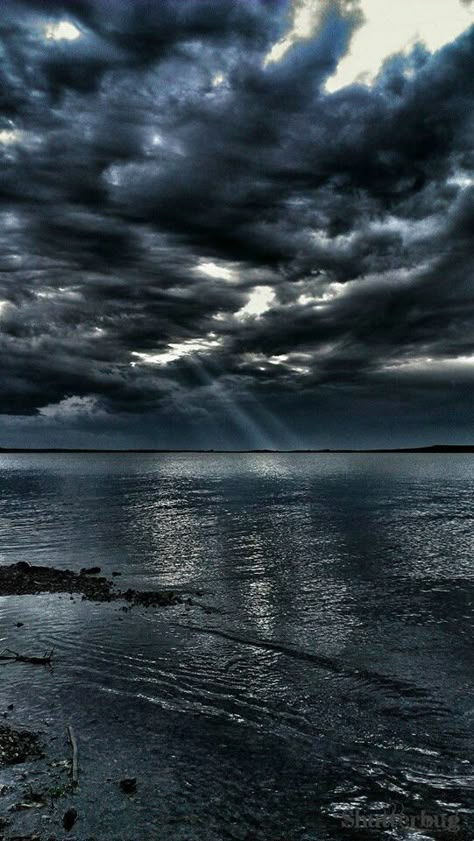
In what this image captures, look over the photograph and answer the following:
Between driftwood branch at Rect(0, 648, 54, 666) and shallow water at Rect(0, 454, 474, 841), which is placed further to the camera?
driftwood branch at Rect(0, 648, 54, 666)

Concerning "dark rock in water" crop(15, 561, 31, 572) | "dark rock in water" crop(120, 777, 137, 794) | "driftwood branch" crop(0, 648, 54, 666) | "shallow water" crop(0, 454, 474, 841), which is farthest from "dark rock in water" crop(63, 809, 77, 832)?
"dark rock in water" crop(15, 561, 31, 572)

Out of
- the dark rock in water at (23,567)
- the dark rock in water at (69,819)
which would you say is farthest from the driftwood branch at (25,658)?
the dark rock in water at (23,567)

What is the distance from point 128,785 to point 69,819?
1.67m

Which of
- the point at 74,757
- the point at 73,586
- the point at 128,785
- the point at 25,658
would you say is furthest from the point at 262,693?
the point at 73,586

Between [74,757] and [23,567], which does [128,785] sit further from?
[23,567]

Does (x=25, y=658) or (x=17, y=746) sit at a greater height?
(x=17, y=746)

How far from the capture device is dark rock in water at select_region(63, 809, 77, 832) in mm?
11030

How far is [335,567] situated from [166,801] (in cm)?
2882

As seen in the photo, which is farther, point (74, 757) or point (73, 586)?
point (73, 586)

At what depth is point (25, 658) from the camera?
20.5 metres

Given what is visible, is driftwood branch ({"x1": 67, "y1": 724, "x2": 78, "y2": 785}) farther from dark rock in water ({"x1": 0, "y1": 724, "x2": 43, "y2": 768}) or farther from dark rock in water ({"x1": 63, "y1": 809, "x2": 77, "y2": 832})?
dark rock in water ({"x1": 63, "y1": 809, "x2": 77, "y2": 832})

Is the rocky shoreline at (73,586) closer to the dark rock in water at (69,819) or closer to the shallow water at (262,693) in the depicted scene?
the shallow water at (262,693)

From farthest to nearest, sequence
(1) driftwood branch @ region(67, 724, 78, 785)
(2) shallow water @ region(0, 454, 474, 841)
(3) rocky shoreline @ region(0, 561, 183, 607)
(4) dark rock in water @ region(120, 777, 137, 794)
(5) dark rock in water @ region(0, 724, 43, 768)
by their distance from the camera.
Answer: (3) rocky shoreline @ region(0, 561, 183, 607) < (5) dark rock in water @ region(0, 724, 43, 768) < (1) driftwood branch @ region(67, 724, 78, 785) < (4) dark rock in water @ region(120, 777, 137, 794) < (2) shallow water @ region(0, 454, 474, 841)

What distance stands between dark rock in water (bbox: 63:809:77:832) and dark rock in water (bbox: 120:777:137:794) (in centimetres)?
134
